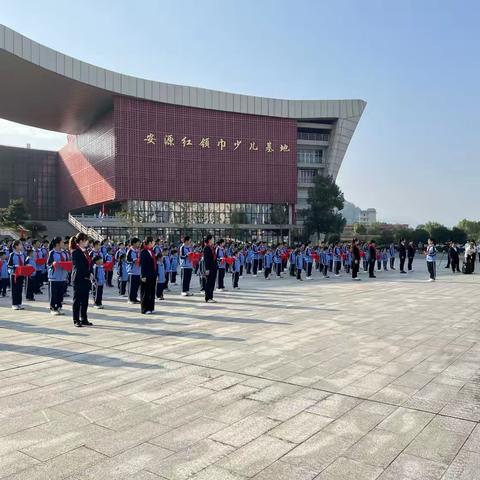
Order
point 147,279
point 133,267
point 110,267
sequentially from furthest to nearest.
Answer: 1. point 110,267
2. point 133,267
3. point 147,279

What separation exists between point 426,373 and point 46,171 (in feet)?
248

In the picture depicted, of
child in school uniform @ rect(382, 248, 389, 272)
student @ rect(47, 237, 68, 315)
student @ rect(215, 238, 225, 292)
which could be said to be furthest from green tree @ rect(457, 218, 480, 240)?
student @ rect(47, 237, 68, 315)

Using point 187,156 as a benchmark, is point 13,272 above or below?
below

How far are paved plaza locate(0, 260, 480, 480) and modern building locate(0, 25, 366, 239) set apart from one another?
37.9 m

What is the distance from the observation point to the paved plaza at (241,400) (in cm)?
322

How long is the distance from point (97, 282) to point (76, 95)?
125 feet

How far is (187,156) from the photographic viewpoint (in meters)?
49.1

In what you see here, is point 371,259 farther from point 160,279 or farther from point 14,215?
point 14,215

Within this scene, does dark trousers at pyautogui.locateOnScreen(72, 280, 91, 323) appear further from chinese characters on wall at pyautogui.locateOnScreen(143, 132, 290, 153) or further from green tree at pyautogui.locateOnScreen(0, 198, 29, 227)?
green tree at pyautogui.locateOnScreen(0, 198, 29, 227)

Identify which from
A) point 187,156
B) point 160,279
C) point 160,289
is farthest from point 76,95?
point 160,289

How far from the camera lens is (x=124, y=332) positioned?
7695mm

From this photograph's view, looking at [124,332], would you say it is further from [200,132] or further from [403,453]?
[200,132]

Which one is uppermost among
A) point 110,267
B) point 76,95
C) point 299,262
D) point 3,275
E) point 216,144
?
point 76,95

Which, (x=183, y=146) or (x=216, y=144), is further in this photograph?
(x=216, y=144)
